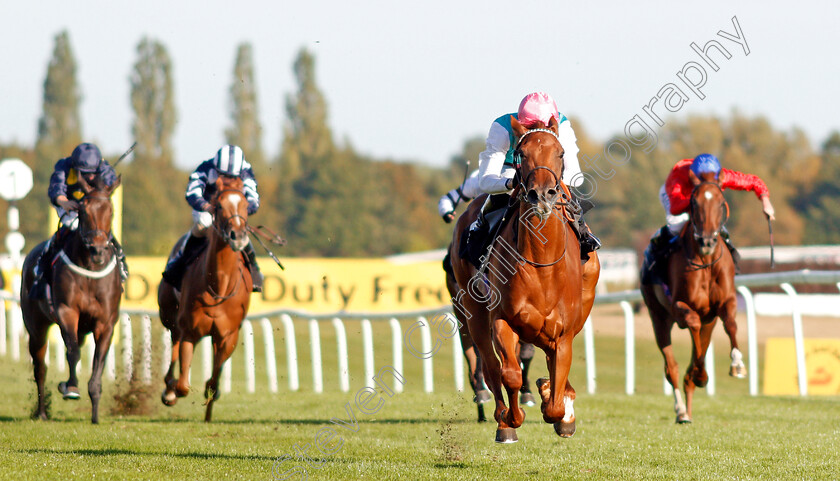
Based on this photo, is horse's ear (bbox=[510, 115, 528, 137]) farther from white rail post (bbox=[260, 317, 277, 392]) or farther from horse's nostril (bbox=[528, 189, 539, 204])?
white rail post (bbox=[260, 317, 277, 392])

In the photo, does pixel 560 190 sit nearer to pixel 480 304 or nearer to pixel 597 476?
pixel 480 304

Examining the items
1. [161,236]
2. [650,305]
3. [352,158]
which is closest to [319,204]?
[352,158]

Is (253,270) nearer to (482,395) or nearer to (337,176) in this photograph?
(482,395)

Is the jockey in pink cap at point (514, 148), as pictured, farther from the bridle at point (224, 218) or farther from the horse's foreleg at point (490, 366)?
the bridle at point (224, 218)

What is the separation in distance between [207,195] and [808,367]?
7.01 m

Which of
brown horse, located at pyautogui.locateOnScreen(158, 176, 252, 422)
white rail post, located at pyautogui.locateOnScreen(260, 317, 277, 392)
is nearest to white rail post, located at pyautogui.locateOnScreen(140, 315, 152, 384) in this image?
white rail post, located at pyautogui.locateOnScreen(260, 317, 277, 392)

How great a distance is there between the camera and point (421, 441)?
7211 mm

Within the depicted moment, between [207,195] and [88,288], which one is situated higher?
→ [207,195]

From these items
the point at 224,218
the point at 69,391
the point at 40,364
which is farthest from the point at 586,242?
the point at 40,364

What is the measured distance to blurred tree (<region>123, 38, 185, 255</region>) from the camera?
4338 centimetres

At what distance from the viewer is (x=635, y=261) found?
3631 centimetres

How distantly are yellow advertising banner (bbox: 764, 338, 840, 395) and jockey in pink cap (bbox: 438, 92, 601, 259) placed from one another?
20.6ft

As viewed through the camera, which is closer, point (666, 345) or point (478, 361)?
point (478, 361)

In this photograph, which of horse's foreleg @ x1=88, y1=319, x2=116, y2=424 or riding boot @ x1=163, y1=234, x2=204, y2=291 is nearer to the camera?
horse's foreleg @ x1=88, y1=319, x2=116, y2=424
